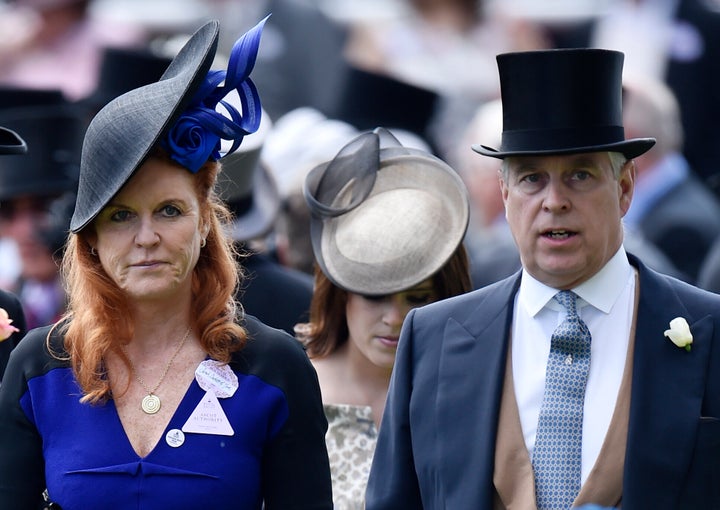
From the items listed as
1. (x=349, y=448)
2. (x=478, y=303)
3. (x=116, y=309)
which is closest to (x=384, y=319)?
(x=349, y=448)

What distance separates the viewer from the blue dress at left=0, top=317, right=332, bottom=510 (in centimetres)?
469

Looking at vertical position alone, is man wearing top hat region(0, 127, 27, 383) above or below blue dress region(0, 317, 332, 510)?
above

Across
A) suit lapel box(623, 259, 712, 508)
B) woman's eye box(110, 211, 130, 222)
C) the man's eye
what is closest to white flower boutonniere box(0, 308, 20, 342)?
woman's eye box(110, 211, 130, 222)

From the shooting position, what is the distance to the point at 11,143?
5512 mm

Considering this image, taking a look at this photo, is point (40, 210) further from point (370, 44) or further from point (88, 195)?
point (370, 44)

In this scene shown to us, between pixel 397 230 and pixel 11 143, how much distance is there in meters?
1.40

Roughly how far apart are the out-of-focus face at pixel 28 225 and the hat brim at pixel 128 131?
141 inches

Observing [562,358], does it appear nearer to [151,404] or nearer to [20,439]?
[151,404]

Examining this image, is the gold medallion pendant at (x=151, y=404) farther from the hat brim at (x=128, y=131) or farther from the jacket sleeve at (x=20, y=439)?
the hat brim at (x=128, y=131)

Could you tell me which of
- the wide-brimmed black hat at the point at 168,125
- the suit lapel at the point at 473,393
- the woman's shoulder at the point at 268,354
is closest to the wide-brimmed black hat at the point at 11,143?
the wide-brimmed black hat at the point at 168,125

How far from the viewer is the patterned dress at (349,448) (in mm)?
5965

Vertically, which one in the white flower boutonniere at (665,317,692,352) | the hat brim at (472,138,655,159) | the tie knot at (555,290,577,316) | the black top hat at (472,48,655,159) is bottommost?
the white flower boutonniere at (665,317,692,352)

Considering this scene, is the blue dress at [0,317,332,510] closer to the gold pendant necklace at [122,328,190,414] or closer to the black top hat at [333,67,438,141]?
the gold pendant necklace at [122,328,190,414]

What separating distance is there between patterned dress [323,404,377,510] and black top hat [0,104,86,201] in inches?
112
